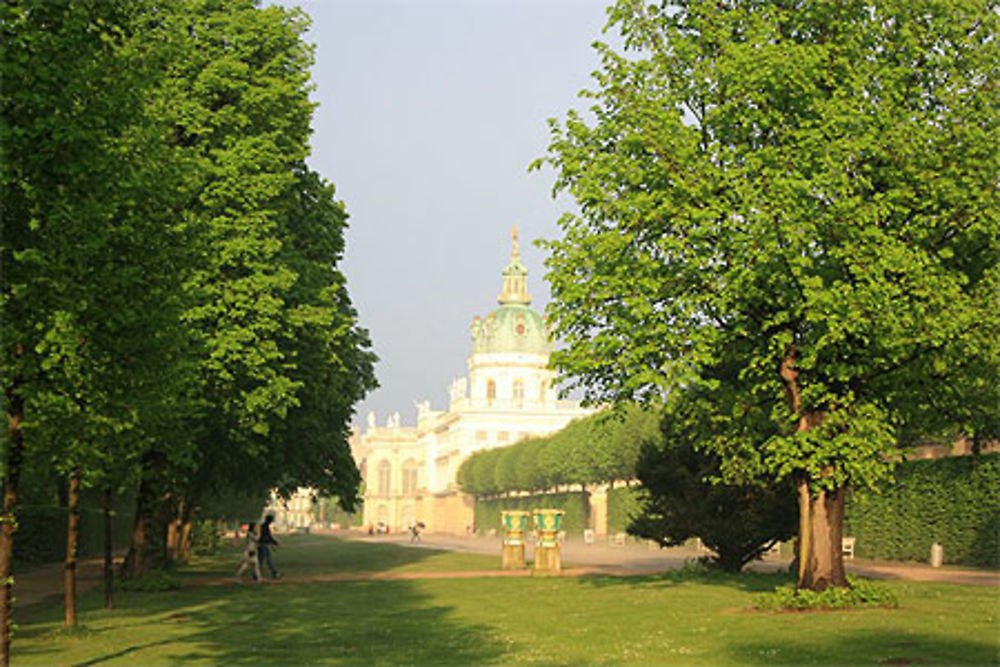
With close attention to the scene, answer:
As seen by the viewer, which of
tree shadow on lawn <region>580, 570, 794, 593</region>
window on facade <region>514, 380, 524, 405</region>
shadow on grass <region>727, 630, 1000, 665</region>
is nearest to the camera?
shadow on grass <region>727, 630, 1000, 665</region>

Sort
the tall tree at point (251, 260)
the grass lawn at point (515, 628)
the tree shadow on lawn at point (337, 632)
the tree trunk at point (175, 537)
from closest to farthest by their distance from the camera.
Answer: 1. the grass lawn at point (515, 628)
2. the tree shadow on lawn at point (337, 632)
3. the tall tree at point (251, 260)
4. the tree trunk at point (175, 537)

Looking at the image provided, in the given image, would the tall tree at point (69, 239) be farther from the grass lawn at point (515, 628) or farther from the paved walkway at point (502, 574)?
the paved walkway at point (502, 574)

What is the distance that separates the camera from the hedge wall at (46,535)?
49438 millimetres

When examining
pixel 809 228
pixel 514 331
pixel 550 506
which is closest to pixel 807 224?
pixel 809 228

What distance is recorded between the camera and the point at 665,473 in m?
37.9

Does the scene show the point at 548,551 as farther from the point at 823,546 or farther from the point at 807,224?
the point at 807,224

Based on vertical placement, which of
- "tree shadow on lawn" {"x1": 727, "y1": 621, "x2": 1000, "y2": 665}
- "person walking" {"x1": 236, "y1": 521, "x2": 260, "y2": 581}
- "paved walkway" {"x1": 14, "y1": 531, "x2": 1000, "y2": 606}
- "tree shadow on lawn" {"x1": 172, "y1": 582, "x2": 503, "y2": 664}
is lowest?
"paved walkway" {"x1": 14, "y1": 531, "x2": 1000, "y2": 606}

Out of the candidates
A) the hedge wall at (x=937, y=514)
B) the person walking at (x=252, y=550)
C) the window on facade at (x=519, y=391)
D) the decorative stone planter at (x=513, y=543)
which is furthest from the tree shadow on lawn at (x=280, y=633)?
the window on facade at (x=519, y=391)

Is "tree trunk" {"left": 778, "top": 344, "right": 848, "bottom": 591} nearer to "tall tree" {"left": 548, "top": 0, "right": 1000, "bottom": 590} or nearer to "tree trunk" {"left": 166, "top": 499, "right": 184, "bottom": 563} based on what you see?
"tall tree" {"left": 548, "top": 0, "right": 1000, "bottom": 590}

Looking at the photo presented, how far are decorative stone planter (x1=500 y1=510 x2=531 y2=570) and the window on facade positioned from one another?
131m

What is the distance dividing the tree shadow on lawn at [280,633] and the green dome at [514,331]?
143 m

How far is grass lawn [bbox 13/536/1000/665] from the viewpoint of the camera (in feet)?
61.9

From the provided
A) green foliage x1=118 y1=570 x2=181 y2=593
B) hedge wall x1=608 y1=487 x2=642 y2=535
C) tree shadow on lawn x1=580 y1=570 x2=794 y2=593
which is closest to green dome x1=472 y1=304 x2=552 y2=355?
hedge wall x1=608 y1=487 x2=642 y2=535

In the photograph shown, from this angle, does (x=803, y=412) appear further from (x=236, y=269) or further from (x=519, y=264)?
(x=519, y=264)
